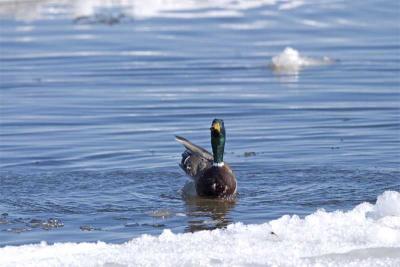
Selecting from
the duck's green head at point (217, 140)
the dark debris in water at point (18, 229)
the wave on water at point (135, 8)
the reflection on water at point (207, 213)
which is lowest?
the reflection on water at point (207, 213)

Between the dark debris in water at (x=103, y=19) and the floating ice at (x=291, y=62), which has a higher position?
the dark debris in water at (x=103, y=19)

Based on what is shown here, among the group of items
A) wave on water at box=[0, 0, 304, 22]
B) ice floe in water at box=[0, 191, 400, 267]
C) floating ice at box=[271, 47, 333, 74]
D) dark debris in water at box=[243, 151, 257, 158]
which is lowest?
ice floe in water at box=[0, 191, 400, 267]

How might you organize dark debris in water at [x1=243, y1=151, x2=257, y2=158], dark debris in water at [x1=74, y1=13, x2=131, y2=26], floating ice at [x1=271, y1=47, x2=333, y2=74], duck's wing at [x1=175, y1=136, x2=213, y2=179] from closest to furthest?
duck's wing at [x1=175, y1=136, x2=213, y2=179] → dark debris in water at [x1=243, y1=151, x2=257, y2=158] → floating ice at [x1=271, y1=47, x2=333, y2=74] → dark debris in water at [x1=74, y1=13, x2=131, y2=26]

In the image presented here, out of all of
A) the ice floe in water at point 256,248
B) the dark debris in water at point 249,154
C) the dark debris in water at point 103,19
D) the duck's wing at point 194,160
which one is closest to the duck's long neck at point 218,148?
the duck's wing at point 194,160

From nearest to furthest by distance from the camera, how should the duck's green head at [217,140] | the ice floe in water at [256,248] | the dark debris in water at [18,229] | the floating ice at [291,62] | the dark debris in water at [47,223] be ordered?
1. the ice floe in water at [256,248]
2. the dark debris in water at [18,229]
3. the dark debris in water at [47,223]
4. the duck's green head at [217,140]
5. the floating ice at [291,62]

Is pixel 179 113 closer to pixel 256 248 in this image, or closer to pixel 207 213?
pixel 207 213

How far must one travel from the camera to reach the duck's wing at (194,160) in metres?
12.4

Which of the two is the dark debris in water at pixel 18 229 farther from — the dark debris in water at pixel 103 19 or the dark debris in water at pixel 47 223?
the dark debris in water at pixel 103 19

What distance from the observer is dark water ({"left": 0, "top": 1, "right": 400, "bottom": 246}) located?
11.5m

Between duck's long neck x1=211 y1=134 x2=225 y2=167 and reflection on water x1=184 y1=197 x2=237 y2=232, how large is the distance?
1.30 feet

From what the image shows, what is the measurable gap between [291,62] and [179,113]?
11.2 ft

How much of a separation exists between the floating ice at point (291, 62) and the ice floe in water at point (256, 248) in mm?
8551

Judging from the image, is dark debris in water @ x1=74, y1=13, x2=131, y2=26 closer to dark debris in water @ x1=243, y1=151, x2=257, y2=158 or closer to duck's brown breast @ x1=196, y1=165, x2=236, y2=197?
dark debris in water @ x1=243, y1=151, x2=257, y2=158

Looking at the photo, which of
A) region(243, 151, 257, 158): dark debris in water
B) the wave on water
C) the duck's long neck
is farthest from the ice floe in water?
the wave on water
